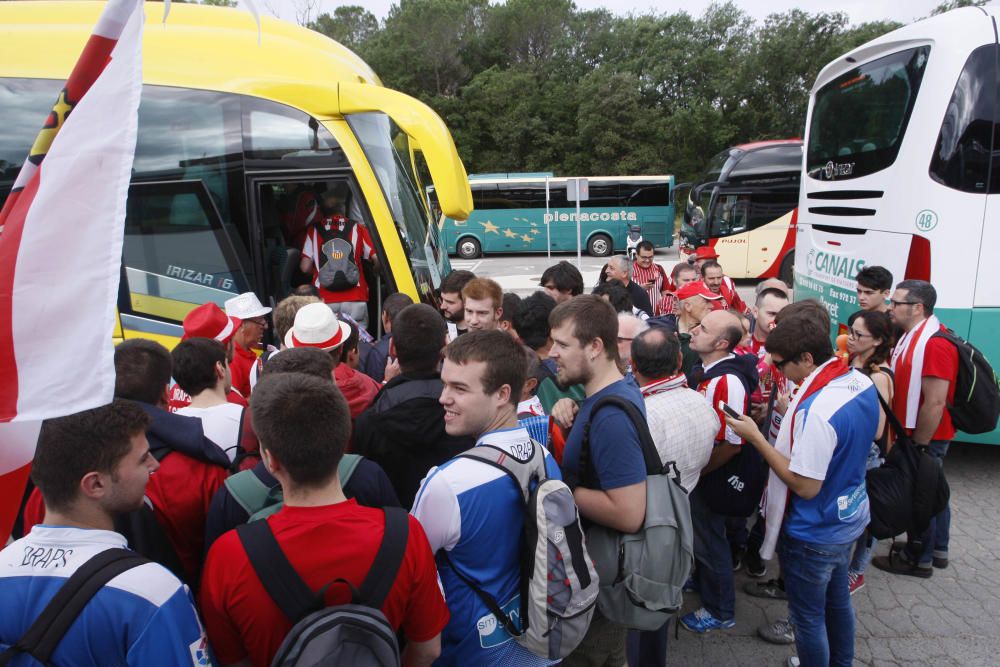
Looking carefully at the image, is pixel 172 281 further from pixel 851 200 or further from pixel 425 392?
pixel 851 200

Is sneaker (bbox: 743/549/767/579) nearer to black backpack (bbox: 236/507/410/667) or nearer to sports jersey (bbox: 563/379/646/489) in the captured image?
sports jersey (bbox: 563/379/646/489)

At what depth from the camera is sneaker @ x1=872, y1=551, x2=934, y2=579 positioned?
4.02 m

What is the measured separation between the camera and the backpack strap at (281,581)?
1.49 metres

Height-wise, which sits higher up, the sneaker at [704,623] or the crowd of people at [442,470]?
the crowd of people at [442,470]

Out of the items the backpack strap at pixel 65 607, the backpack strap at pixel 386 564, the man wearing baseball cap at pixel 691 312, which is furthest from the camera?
the man wearing baseball cap at pixel 691 312

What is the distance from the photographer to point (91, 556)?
4.69 feet

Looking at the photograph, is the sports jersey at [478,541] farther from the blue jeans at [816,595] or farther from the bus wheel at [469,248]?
the bus wheel at [469,248]

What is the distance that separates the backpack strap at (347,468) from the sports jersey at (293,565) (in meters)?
0.25

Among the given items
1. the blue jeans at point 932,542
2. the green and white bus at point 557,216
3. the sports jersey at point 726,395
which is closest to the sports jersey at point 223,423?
the sports jersey at point 726,395

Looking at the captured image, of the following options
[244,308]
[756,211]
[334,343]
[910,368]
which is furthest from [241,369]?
[756,211]

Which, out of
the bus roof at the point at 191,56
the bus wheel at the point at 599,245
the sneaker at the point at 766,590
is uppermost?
the bus roof at the point at 191,56

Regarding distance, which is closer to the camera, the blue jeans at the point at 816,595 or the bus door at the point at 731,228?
the blue jeans at the point at 816,595

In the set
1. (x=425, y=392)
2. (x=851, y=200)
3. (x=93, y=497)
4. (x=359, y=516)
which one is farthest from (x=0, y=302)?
(x=851, y=200)

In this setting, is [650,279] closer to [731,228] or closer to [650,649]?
[650,649]
